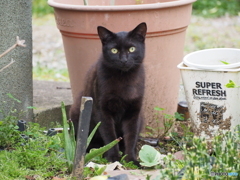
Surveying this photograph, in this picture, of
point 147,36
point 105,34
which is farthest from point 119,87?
point 147,36

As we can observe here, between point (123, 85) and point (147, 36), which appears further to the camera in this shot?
point (147, 36)

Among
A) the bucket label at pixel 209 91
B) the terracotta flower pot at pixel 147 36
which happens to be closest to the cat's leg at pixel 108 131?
the terracotta flower pot at pixel 147 36

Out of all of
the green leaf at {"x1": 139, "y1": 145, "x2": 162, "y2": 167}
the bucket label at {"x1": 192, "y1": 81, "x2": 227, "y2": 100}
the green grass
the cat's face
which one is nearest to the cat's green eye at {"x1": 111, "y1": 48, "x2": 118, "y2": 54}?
the cat's face

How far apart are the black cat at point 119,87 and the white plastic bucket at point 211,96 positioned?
31cm

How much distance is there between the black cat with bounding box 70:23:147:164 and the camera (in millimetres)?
2814

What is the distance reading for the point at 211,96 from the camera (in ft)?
9.09

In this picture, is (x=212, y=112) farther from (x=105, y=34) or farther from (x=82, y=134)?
(x=82, y=134)

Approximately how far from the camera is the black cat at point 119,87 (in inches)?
111

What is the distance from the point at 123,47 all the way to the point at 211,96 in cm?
63

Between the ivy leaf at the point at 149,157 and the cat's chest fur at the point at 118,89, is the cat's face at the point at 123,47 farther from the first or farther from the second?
the ivy leaf at the point at 149,157

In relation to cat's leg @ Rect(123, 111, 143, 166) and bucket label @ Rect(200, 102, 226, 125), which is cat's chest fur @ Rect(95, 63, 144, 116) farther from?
bucket label @ Rect(200, 102, 226, 125)

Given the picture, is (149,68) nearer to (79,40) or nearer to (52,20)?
(79,40)

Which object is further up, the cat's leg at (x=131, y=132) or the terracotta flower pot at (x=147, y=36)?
the terracotta flower pot at (x=147, y=36)

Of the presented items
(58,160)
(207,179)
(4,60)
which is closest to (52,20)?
(4,60)
